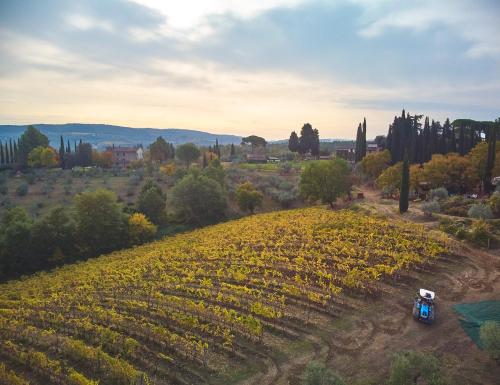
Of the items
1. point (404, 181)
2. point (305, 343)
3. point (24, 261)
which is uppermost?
point (404, 181)

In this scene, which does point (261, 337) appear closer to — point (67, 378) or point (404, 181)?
point (67, 378)

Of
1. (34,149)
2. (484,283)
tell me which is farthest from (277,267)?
(34,149)

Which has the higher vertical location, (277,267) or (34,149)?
(34,149)

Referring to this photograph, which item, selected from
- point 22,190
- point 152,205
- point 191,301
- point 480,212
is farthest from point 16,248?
point 480,212

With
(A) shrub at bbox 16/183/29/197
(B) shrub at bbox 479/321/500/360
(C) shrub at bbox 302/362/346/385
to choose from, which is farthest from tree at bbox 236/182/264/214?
(C) shrub at bbox 302/362/346/385

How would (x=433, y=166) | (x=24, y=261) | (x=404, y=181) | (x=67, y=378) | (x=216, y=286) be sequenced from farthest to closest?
1. (x=433, y=166)
2. (x=404, y=181)
3. (x=24, y=261)
4. (x=216, y=286)
5. (x=67, y=378)

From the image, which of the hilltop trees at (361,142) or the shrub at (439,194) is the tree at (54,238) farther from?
the hilltop trees at (361,142)

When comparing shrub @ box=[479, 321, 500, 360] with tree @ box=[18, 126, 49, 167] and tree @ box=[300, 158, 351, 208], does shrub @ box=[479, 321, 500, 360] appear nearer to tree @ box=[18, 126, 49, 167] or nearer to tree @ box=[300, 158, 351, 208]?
tree @ box=[300, 158, 351, 208]

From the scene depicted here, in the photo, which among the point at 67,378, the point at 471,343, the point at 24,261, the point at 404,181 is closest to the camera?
the point at 67,378
